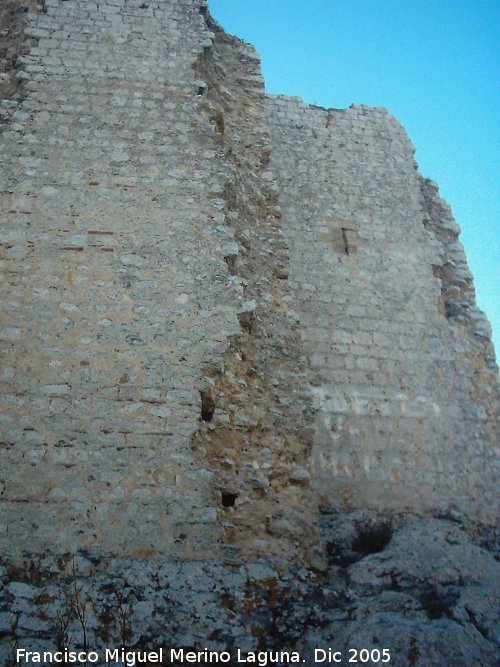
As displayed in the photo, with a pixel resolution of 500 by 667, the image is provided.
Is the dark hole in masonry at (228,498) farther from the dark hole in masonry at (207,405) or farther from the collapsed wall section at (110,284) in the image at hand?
the dark hole in masonry at (207,405)

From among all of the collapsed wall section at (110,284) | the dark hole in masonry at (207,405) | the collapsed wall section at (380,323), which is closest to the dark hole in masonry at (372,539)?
the collapsed wall section at (380,323)

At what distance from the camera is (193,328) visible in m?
4.54

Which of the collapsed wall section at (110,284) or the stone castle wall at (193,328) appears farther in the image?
the stone castle wall at (193,328)

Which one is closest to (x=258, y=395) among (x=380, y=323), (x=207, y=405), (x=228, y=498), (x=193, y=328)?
(x=207, y=405)

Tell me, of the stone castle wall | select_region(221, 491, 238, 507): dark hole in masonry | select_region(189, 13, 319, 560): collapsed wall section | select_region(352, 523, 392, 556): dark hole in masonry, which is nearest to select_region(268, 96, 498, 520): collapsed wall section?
the stone castle wall

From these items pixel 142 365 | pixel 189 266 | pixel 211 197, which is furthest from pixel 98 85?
pixel 142 365

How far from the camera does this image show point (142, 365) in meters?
4.33

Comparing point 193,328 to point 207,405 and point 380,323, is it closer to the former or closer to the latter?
point 207,405

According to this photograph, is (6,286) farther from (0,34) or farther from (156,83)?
(0,34)

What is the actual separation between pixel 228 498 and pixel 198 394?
2.57 feet

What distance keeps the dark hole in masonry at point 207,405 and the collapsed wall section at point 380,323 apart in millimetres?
2346

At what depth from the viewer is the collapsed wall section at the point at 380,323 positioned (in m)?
6.61

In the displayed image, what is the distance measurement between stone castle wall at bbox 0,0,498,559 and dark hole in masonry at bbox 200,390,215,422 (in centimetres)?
2

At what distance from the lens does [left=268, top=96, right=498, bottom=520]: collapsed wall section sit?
6605mm
